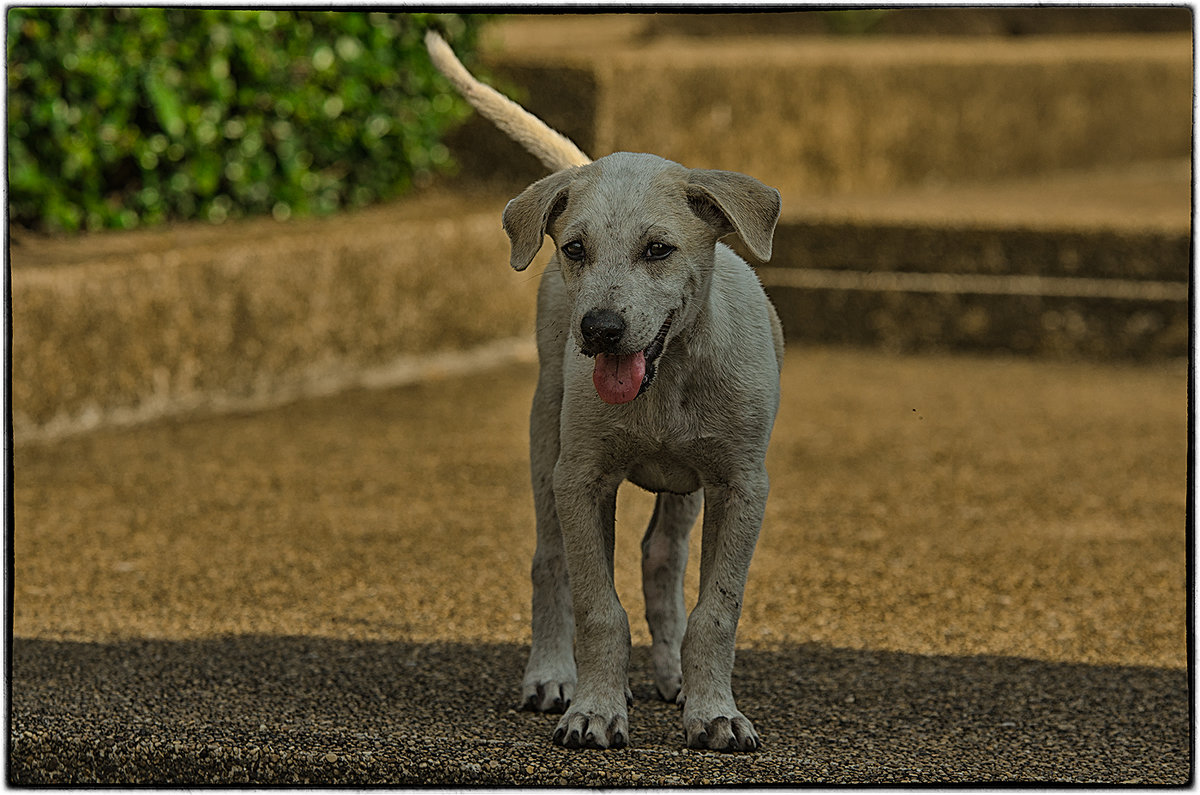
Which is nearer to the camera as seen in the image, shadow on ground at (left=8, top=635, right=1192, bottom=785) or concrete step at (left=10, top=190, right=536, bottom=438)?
shadow on ground at (left=8, top=635, right=1192, bottom=785)

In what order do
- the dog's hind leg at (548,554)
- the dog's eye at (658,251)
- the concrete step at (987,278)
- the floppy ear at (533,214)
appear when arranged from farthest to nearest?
1. the concrete step at (987,278)
2. the dog's hind leg at (548,554)
3. the floppy ear at (533,214)
4. the dog's eye at (658,251)

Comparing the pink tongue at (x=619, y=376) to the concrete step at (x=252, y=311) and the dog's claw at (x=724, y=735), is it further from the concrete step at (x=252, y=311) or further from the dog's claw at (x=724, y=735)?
the concrete step at (x=252, y=311)

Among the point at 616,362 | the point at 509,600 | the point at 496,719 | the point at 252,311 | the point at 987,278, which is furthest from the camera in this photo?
the point at 987,278

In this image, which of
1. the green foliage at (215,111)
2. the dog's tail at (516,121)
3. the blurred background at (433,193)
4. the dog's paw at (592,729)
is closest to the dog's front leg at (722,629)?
the dog's paw at (592,729)

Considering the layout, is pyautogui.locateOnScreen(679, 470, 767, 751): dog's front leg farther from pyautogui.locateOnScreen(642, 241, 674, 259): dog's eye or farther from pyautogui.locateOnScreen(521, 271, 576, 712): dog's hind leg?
pyautogui.locateOnScreen(642, 241, 674, 259): dog's eye

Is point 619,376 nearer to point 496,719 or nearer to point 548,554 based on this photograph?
point 548,554

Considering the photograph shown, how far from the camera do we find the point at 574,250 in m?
3.43

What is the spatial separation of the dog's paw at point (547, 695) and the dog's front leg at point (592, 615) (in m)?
0.22

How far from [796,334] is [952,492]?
3103 millimetres

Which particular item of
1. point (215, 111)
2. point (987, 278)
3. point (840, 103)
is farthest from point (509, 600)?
point (840, 103)

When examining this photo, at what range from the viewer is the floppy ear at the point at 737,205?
11.3ft

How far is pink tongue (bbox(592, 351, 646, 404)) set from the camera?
11.1 feet

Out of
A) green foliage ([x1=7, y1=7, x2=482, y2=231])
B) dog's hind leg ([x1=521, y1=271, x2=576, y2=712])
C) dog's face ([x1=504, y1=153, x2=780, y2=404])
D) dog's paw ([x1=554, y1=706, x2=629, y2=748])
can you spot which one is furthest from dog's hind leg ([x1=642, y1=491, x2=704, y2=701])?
green foliage ([x1=7, y1=7, x2=482, y2=231])

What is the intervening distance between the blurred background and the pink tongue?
8.62 feet
